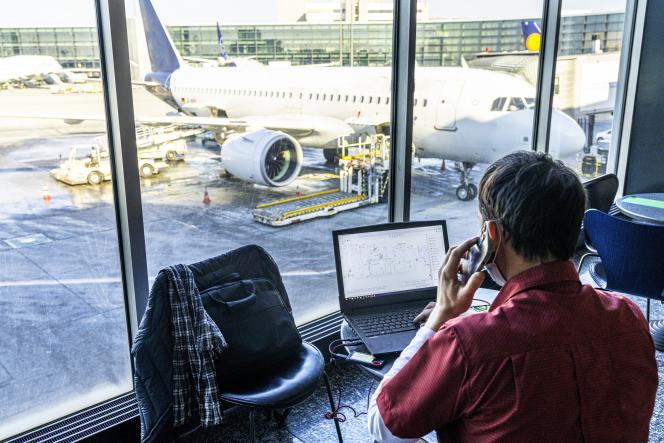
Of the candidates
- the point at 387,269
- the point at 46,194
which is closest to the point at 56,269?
the point at 46,194

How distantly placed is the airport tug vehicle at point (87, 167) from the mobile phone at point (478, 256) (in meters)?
1.50

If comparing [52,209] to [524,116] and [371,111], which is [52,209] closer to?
[371,111]

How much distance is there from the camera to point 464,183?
6.21 meters

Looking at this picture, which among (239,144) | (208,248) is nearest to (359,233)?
(208,248)

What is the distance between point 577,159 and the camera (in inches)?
228

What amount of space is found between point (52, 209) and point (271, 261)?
1.05 metres

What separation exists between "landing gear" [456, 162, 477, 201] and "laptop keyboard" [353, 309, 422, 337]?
3805 millimetres

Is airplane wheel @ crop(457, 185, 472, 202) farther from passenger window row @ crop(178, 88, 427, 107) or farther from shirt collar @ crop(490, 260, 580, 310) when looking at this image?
shirt collar @ crop(490, 260, 580, 310)

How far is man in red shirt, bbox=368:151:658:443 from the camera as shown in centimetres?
84

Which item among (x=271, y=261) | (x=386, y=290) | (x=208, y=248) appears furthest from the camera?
(x=208, y=248)

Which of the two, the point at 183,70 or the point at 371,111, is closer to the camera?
the point at 183,70

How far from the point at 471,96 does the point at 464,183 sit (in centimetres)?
107

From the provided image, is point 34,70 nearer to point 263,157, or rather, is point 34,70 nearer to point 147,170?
point 147,170

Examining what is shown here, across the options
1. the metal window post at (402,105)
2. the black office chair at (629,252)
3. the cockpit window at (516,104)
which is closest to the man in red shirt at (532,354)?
the black office chair at (629,252)
